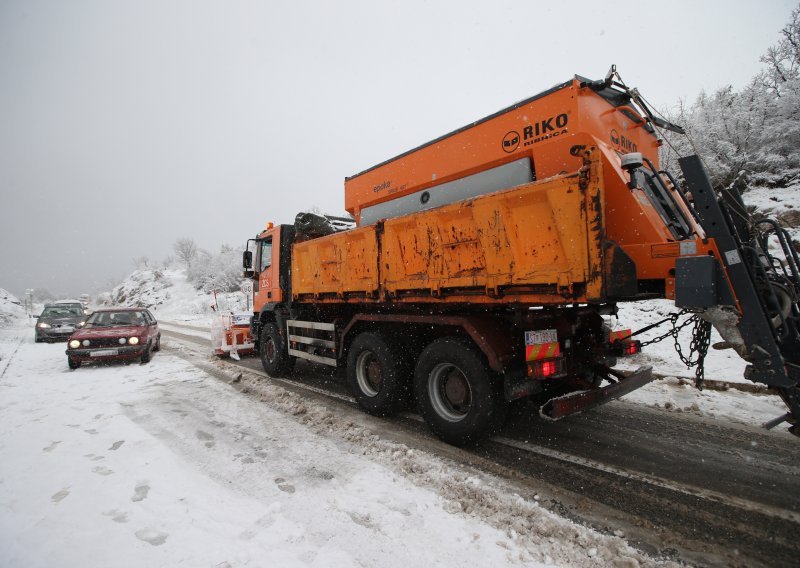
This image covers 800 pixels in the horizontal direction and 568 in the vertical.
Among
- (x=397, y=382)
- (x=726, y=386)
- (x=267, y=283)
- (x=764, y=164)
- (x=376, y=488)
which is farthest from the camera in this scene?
(x=764, y=164)

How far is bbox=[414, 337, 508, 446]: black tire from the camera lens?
3639 mm

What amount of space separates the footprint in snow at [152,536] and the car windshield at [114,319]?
8818mm

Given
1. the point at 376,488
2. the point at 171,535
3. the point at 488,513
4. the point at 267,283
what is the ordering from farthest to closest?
the point at 267,283 → the point at 376,488 → the point at 488,513 → the point at 171,535

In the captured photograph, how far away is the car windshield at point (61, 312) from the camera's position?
48.8ft

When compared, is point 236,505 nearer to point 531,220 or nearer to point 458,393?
point 458,393

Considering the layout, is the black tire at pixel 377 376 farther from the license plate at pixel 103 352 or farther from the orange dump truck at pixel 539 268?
the license plate at pixel 103 352

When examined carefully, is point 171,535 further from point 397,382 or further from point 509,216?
point 509,216

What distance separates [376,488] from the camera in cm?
310

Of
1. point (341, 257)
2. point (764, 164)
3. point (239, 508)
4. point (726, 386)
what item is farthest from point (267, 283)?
point (764, 164)

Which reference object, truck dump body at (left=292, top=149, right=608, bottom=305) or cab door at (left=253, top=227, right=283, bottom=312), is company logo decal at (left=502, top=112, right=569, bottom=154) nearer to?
truck dump body at (left=292, top=149, right=608, bottom=305)

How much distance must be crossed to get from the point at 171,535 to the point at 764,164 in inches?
669

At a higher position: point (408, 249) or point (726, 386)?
point (408, 249)

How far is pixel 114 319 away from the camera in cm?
973

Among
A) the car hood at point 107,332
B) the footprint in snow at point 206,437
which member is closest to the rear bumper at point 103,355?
the car hood at point 107,332
